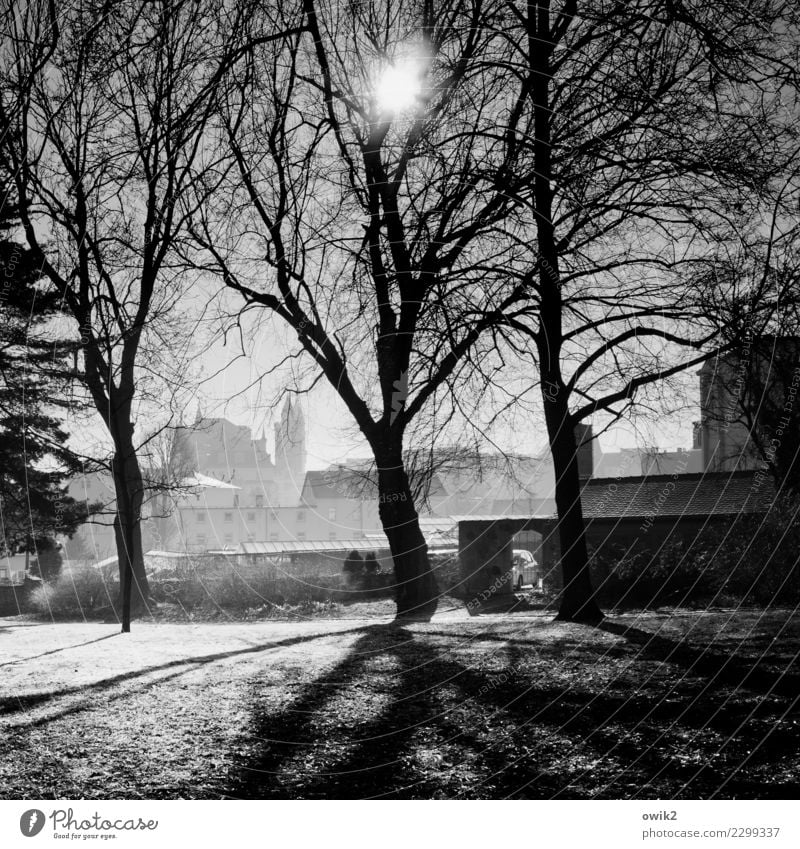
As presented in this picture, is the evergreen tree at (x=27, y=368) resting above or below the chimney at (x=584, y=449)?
above

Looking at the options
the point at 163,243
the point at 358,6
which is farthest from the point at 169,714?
the point at 358,6

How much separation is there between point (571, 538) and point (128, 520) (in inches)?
152

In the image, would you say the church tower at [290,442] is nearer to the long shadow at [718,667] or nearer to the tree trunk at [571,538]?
the tree trunk at [571,538]

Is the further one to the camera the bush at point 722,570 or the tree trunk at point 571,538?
the bush at point 722,570

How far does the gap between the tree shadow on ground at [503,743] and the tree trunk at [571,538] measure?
6.60 feet

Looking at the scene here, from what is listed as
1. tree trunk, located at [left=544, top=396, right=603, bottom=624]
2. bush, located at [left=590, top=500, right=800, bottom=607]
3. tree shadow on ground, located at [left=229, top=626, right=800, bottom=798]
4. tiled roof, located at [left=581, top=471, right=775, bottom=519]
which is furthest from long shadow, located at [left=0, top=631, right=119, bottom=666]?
bush, located at [left=590, top=500, right=800, bottom=607]

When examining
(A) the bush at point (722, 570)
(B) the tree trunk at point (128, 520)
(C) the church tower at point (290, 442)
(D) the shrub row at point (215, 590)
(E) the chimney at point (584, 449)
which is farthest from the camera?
(A) the bush at point (722, 570)

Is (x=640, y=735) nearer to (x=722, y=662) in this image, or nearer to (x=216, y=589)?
(x=722, y=662)

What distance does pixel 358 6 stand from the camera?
5.84m

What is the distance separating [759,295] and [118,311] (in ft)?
15.9

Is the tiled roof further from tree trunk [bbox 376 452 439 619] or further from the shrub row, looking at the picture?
the shrub row

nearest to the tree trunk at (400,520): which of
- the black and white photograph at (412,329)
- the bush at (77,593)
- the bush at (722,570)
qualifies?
the black and white photograph at (412,329)

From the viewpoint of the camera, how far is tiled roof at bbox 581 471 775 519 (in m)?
7.98

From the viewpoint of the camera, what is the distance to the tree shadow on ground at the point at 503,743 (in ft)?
13.0
